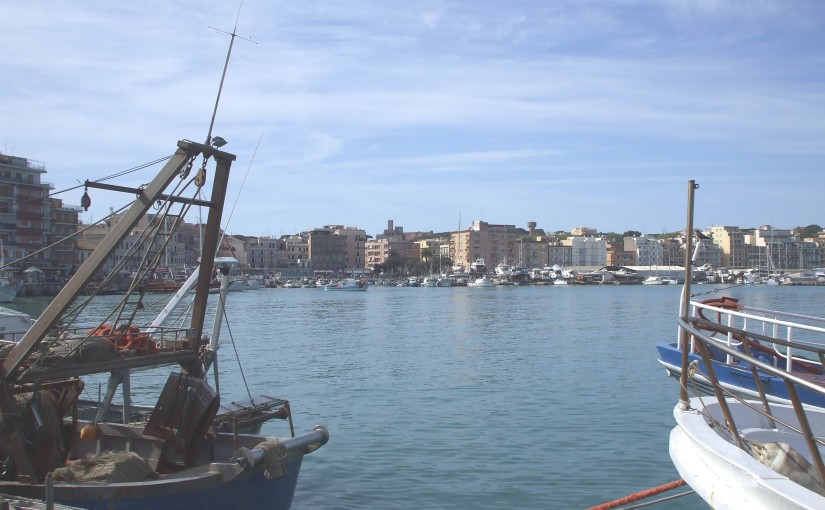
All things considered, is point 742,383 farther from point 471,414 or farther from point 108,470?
point 108,470

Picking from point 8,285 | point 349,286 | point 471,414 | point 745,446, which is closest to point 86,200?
point 745,446

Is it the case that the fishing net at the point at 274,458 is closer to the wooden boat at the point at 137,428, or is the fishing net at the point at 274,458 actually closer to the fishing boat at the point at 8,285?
the wooden boat at the point at 137,428

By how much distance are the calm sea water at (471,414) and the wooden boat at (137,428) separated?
2.86 m

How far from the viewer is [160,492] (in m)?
9.66

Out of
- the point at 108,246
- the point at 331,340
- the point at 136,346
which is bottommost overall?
the point at 331,340

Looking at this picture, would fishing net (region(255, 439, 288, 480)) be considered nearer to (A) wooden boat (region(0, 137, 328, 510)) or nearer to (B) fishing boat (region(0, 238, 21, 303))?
(A) wooden boat (region(0, 137, 328, 510))

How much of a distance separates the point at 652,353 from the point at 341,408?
1804 centimetres

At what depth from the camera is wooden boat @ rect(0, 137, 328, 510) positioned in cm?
995

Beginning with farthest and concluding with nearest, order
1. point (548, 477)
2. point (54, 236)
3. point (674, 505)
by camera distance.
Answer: point (54, 236) < point (548, 477) < point (674, 505)

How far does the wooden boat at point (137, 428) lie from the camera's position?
9945mm

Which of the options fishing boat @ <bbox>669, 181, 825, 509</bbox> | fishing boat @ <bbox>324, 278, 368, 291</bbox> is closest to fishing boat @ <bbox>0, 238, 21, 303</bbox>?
fishing boat @ <bbox>324, 278, 368, 291</bbox>

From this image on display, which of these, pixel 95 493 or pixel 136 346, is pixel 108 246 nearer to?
pixel 136 346

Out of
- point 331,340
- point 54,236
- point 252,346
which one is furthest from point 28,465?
point 54,236

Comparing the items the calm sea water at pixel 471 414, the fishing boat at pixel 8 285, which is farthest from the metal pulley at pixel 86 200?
the fishing boat at pixel 8 285
